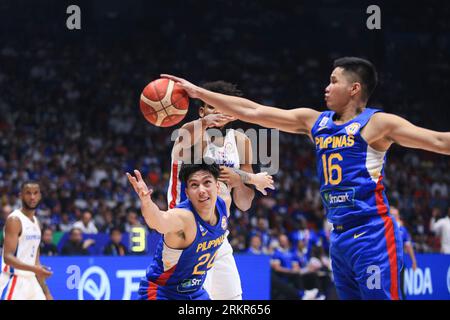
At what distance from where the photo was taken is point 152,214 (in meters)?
4.50

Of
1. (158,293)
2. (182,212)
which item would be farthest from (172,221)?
(158,293)

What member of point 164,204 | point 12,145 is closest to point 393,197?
point 164,204

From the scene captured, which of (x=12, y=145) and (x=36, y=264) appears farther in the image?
(x=12, y=145)

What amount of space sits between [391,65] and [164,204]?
1081cm

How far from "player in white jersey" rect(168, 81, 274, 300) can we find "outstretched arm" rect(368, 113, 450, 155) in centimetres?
159

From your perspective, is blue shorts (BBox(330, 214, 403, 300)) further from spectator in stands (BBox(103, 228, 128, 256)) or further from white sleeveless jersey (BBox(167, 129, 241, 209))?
spectator in stands (BBox(103, 228, 128, 256))

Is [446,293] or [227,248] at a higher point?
[227,248]

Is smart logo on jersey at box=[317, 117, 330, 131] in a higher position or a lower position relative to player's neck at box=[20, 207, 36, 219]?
higher

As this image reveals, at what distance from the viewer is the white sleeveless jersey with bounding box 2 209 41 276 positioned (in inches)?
307

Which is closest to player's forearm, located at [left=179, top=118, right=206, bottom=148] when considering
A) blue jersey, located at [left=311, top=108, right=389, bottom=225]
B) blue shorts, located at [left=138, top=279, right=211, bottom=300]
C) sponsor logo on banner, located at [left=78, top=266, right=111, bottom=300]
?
blue shorts, located at [left=138, top=279, right=211, bottom=300]

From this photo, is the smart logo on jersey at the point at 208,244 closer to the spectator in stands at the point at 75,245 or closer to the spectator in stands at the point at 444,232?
the spectator in stands at the point at 75,245

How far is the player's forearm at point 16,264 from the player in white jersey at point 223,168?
206 cm
